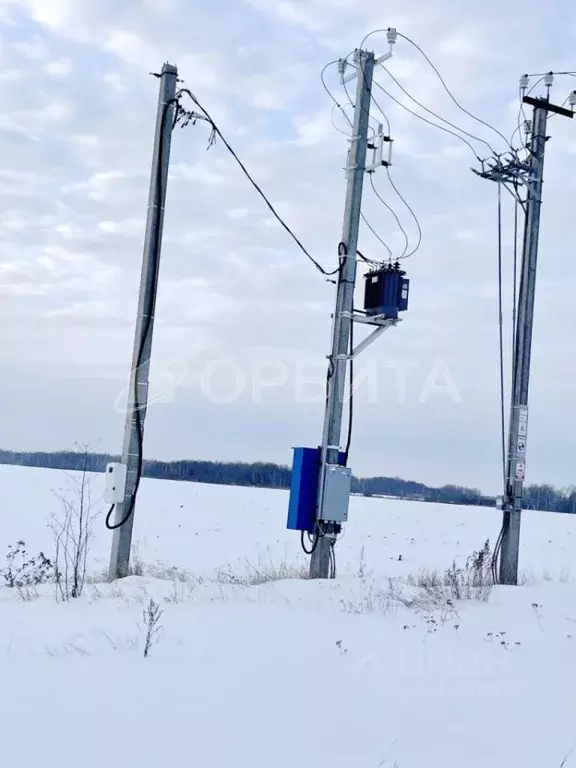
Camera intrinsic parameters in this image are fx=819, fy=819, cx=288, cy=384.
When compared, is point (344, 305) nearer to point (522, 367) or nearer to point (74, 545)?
point (522, 367)

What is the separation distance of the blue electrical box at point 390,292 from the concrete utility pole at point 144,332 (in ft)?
8.50

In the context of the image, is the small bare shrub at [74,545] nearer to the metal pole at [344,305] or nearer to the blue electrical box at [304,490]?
the blue electrical box at [304,490]

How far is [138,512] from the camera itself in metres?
26.1

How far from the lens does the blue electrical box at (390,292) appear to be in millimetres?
9289

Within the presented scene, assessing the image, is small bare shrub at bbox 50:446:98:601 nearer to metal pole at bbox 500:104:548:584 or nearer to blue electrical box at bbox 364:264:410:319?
blue electrical box at bbox 364:264:410:319

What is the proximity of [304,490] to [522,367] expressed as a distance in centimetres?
319

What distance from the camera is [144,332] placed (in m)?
9.48

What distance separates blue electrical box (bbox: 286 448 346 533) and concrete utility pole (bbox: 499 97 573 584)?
95.9 inches

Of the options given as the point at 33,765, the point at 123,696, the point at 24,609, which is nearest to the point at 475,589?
the point at 24,609

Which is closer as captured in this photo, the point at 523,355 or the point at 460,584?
the point at 460,584

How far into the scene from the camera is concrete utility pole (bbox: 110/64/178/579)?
916cm

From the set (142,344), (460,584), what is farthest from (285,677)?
(142,344)

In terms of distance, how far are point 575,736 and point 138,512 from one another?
74.5 ft

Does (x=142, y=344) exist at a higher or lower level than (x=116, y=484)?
higher
